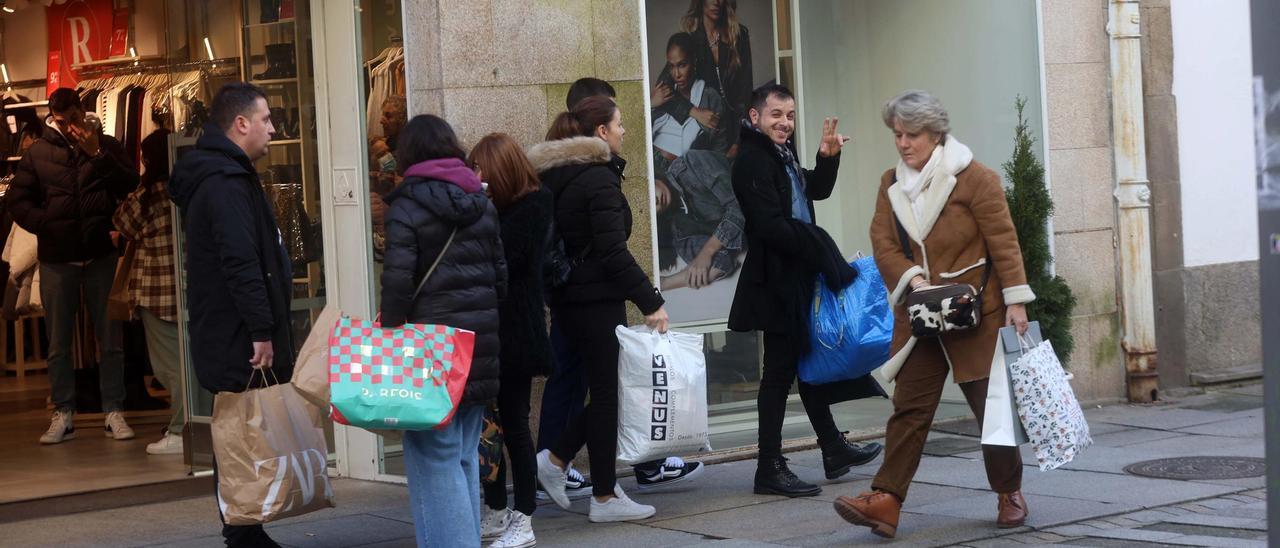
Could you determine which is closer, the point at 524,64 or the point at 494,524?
the point at 494,524

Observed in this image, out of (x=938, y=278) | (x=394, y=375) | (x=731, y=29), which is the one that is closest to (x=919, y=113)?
(x=938, y=278)

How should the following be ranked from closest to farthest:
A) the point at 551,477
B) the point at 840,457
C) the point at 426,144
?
the point at 426,144 < the point at 551,477 < the point at 840,457

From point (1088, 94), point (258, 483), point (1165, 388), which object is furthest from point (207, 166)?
point (1165, 388)

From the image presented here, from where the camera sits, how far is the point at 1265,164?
11.8ft

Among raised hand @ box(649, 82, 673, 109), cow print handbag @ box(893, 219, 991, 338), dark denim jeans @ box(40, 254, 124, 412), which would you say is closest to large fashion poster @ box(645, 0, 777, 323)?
raised hand @ box(649, 82, 673, 109)

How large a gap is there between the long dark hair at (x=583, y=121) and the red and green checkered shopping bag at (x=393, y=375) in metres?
1.65

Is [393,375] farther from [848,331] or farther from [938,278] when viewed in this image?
[848,331]

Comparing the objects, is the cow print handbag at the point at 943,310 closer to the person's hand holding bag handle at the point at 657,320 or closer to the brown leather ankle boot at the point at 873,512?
the brown leather ankle boot at the point at 873,512

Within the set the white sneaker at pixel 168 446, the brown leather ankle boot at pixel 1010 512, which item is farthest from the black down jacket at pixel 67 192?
the brown leather ankle boot at pixel 1010 512

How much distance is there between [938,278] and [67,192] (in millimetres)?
5966

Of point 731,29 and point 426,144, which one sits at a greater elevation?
point 731,29

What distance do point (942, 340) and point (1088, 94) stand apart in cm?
416

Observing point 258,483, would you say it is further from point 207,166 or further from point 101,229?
point 101,229

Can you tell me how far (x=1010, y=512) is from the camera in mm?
6449
